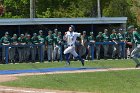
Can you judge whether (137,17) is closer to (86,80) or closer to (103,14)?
(103,14)

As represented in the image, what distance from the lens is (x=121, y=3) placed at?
173 feet

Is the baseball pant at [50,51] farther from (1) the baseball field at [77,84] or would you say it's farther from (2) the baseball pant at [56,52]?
(1) the baseball field at [77,84]

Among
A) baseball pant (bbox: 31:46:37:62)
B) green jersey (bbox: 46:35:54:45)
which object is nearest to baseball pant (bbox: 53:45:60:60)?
green jersey (bbox: 46:35:54:45)

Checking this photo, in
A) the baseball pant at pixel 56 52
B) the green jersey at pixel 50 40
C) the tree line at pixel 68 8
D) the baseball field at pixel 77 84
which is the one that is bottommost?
the baseball pant at pixel 56 52

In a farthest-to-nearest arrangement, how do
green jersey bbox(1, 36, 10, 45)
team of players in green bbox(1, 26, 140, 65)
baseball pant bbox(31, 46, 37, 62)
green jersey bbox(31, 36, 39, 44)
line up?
1. baseball pant bbox(31, 46, 37, 62)
2. green jersey bbox(31, 36, 39, 44)
3. team of players in green bbox(1, 26, 140, 65)
4. green jersey bbox(1, 36, 10, 45)

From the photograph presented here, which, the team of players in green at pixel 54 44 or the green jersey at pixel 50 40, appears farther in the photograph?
the green jersey at pixel 50 40

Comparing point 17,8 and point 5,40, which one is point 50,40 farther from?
point 17,8

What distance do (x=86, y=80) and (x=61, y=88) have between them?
2209 millimetres

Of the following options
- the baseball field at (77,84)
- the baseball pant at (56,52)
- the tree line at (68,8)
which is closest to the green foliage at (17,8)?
the tree line at (68,8)

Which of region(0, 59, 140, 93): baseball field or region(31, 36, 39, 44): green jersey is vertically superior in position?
region(31, 36, 39, 44): green jersey

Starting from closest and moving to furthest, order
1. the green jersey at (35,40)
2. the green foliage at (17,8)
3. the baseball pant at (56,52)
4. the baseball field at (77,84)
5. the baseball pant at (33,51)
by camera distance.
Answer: the baseball field at (77,84)
the green jersey at (35,40)
the baseball pant at (33,51)
the baseball pant at (56,52)
the green foliage at (17,8)

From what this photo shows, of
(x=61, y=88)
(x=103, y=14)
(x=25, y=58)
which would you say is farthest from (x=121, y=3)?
(x=61, y=88)

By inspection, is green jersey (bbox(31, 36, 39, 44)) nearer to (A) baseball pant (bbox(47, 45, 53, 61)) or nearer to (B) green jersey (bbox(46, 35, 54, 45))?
(B) green jersey (bbox(46, 35, 54, 45))

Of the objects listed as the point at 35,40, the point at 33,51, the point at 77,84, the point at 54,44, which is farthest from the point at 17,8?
the point at 77,84
